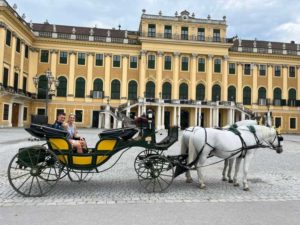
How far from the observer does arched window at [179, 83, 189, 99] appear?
4597cm

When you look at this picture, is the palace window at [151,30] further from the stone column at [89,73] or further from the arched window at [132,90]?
the stone column at [89,73]

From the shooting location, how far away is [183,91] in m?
46.1

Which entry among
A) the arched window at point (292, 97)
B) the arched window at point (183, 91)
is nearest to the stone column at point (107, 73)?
the arched window at point (183, 91)

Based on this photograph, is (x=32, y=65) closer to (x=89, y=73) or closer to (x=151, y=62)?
(x=89, y=73)

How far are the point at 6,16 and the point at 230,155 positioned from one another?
33.2m

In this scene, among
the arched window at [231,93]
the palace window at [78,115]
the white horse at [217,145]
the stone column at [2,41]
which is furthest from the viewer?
the arched window at [231,93]

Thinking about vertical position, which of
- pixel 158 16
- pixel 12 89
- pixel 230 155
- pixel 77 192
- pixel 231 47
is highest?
pixel 158 16

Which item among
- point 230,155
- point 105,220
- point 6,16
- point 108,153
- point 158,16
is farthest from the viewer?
point 158,16

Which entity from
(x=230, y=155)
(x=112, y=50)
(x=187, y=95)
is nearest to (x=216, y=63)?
(x=187, y=95)

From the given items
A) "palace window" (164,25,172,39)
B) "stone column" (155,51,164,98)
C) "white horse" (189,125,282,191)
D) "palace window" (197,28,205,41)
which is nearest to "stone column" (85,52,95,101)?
"stone column" (155,51,164,98)

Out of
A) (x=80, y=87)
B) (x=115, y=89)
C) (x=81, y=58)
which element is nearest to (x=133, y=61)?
(x=115, y=89)

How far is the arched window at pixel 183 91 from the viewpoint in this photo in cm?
4597

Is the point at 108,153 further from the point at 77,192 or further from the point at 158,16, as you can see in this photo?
the point at 158,16

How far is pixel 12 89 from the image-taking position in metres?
34.7
